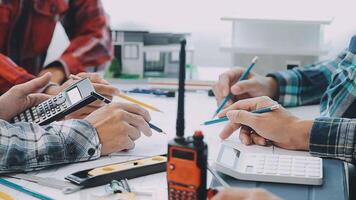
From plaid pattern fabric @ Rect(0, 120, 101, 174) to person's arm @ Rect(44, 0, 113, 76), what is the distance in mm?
928

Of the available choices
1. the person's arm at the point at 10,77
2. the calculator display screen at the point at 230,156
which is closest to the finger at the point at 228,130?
the calculator display screen at the point at 230,156

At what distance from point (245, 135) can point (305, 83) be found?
0.44 m

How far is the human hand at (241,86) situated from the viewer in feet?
4.54

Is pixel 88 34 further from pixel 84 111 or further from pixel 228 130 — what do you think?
pixel 228 130

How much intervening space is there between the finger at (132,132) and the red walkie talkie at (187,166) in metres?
0.37

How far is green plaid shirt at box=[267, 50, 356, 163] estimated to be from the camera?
1028 mm

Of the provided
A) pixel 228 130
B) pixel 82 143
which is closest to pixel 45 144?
pixel 82 143

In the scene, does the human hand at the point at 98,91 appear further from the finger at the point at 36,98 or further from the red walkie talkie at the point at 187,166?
the red walkie talkie at the point at 187,166

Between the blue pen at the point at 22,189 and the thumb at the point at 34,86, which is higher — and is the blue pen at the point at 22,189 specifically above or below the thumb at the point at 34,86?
below

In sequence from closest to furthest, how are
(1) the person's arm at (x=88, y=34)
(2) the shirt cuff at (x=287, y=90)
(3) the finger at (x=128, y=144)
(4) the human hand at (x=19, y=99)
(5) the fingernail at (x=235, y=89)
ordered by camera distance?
(3) the finger at (x=128, y=144), (4) the human hand at (x=19, y=99), (5) the fingernail at (x=235, y=89), (2) the shirt cuff at (x=287, y=90), (1) the person's arm at (x=88, y=34)

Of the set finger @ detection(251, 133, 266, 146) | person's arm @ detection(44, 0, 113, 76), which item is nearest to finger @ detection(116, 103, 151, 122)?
finger @ detection(251, 133, 266, 146)

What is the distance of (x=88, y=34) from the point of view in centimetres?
202

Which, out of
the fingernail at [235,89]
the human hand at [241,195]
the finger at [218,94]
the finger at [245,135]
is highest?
the fingernail at [235,89]

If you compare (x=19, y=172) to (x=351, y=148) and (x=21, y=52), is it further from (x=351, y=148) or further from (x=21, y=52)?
(x=21, y=52)
